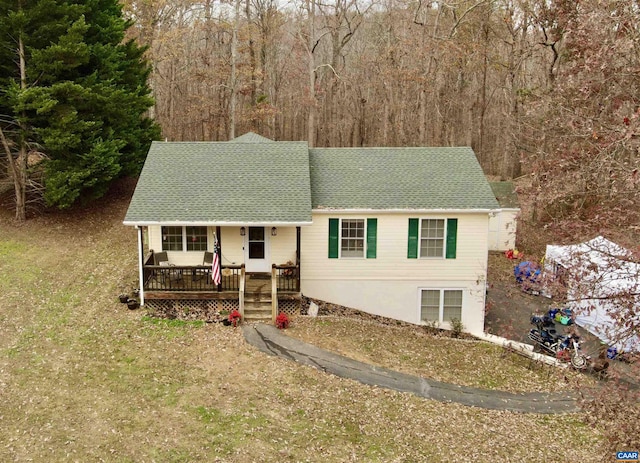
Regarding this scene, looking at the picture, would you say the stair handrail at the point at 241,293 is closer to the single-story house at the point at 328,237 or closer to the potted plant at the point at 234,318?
the potted plant at the point at 234,318

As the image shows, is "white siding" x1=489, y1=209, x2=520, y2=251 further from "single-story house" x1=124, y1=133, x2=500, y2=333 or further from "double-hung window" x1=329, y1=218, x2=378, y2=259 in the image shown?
"double-hung window" x1=329, y1=218, x2=378, y2=259

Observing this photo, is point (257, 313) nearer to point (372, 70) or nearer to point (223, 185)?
point (223, 185)

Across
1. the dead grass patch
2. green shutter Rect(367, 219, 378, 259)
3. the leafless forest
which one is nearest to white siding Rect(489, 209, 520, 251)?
the leafless forest

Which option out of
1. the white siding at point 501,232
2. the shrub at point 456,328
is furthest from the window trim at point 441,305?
Result: the white siding at point 501,232

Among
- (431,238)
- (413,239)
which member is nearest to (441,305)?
(431,238)

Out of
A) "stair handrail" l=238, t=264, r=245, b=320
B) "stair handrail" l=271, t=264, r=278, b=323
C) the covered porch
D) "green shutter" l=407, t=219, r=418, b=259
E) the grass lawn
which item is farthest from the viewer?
"green shutter" l=407, t=219, r=418, b=259

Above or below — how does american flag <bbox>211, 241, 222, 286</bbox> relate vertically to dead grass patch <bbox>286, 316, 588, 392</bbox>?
above
